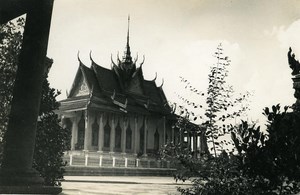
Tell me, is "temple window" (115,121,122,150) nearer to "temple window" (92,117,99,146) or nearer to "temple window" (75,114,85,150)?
"temple window" (92,117,99,146)

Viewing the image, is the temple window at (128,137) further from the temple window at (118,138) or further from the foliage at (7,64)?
the foliage at (7,64)

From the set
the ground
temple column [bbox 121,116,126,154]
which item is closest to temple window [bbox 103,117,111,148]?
temple column [bbox 121,116,126,154]

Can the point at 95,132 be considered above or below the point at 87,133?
above

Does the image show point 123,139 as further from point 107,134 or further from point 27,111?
point 27,111

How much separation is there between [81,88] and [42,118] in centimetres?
2479

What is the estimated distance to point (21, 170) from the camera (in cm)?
427

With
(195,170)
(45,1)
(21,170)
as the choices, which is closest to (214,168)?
(195,170)

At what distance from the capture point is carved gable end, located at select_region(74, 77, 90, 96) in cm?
3234

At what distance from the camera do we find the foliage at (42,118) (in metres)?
Answer: 8.13

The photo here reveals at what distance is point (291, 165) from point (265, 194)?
0.55 m

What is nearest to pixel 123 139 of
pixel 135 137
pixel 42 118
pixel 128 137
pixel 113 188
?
pixel 128 137

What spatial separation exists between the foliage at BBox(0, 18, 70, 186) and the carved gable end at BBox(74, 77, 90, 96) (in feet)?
77.8

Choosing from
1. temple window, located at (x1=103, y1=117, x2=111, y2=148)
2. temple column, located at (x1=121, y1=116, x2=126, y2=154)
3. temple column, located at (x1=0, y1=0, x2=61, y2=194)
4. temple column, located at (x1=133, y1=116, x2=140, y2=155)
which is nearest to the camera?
temple column, located at (x1=0, y1=0, x2=61, y2=194)

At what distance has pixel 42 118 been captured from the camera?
8.40 meters
